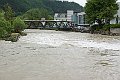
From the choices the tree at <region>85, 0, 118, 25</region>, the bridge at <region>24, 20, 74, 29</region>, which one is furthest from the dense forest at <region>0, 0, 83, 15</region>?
the tree at <region>85, 0, 118, 25</region>

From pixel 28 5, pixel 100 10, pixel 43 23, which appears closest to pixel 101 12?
pixel 100 10

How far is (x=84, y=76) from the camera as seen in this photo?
1550cm

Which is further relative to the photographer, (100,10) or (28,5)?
(28,5)

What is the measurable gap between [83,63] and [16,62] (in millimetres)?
4048

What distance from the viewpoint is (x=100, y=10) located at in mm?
68000

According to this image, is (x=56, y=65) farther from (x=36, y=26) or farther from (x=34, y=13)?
(x=34, y=13)

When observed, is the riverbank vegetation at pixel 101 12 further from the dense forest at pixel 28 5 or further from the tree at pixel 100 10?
the dense forest at pixel 28 5

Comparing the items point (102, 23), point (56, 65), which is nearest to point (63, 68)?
point (56, 65)

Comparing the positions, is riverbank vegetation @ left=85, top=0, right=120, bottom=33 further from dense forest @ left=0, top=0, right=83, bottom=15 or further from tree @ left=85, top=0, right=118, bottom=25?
dense forest @ left=0, top=0, right=83, bottom=15

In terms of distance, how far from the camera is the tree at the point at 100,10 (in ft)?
219

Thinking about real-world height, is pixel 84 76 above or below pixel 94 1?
below

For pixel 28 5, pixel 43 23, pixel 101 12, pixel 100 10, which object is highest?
pixel 28 5

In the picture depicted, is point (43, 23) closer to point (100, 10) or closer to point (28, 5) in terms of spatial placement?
point (28, 5)

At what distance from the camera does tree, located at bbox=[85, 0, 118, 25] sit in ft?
219
